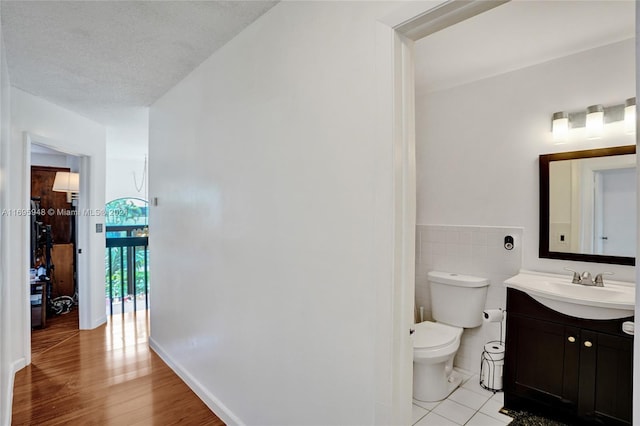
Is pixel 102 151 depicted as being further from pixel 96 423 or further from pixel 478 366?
pixel 478 366

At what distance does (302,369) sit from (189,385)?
1.54 meters

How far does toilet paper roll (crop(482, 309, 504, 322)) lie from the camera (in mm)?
2543

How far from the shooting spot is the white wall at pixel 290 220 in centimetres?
134

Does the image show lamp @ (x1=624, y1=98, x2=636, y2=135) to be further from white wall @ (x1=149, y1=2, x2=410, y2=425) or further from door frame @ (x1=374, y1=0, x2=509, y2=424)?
white wall @ (x1=149, y1=2, x2=410, y2=425)

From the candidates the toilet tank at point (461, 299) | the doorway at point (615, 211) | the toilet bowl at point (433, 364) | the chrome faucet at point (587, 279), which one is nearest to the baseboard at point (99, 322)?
the toilet bowl at point (433, 364)

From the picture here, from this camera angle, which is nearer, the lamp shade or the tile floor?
the tile floor

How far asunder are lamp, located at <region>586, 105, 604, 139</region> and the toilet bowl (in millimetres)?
1681

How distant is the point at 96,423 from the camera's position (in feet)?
7.29

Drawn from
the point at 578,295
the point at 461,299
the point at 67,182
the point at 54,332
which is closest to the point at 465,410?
the point at 461,299

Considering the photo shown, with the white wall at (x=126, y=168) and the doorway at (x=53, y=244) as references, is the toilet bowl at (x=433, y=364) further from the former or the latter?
the white wall at (x=126, y=168)

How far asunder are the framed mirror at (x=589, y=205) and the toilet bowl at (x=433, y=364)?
37.7 inches

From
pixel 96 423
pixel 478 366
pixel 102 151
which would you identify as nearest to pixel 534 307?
pixel 478 366

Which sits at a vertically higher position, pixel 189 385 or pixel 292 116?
pixel 292 116

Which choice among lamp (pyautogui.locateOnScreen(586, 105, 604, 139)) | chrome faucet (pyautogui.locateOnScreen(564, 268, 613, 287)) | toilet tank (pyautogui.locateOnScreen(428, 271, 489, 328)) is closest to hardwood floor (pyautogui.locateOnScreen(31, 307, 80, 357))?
toilet tank (pyautogui.locateOnScreen(428, 271, 489, 328))
